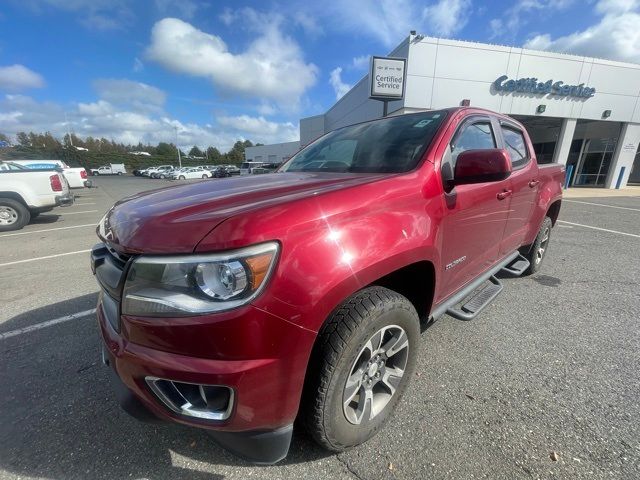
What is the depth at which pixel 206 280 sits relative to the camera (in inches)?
45.8

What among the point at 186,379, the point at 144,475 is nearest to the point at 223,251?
the point at 186,379

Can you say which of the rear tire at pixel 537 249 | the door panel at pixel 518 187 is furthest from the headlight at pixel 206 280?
the rear tire at pixel 537 249

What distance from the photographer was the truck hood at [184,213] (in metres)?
Answer: 1.21

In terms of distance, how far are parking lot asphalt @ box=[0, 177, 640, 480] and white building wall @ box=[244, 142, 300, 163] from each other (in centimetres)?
4630

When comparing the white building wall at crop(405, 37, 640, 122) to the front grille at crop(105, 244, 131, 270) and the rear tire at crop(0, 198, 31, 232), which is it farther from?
the front grille at crop(105, 244, 131, 270)

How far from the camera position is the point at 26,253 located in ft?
17.9

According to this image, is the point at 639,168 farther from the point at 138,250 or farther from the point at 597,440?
the point at 138,250

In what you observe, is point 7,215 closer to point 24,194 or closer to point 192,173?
point 24,194

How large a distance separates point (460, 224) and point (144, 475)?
2221 millimetres

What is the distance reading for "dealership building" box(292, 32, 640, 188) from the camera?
50.1 feet

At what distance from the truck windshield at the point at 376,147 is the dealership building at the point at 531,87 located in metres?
13.1

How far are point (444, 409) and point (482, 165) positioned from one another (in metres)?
1.46

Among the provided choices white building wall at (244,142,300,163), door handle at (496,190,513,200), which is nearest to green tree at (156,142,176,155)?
white building wall at (244,142,300,163)

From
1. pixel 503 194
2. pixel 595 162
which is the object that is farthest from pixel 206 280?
pixel 595 162
